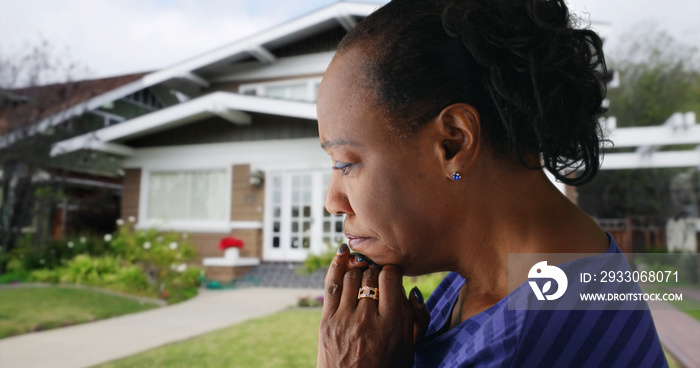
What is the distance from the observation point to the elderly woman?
1.81 ft

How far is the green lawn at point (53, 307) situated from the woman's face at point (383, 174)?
11.7 ft

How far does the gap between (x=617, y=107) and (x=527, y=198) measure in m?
11.0

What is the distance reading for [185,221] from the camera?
856 cm

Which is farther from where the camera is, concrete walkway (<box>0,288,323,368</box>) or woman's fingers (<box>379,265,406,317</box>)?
concrete walkway (<box>0,288,323,368</box>)

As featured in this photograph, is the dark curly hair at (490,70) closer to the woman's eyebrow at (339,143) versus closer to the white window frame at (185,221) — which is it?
the woman's eyebrow at (339,143)

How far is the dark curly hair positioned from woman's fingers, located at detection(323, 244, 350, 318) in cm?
20

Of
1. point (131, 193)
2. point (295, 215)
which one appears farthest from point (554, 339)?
point (131, 193)

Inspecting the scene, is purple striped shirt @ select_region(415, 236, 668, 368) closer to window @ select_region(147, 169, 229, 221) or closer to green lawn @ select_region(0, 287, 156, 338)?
green lawn @ select_region(0, 287, 156, 338)

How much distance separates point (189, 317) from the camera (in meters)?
4.54

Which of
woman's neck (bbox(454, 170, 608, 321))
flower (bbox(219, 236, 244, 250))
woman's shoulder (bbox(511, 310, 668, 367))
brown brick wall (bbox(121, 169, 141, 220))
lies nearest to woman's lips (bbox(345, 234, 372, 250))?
woman's neck (bbox(454, 170, 608, 321))

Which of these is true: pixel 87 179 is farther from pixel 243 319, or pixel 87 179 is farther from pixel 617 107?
pixel 617 107

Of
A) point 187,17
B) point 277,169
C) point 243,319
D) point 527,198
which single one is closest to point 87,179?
point 277,169

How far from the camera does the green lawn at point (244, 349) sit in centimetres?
279

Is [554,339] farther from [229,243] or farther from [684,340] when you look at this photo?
[229,243]
